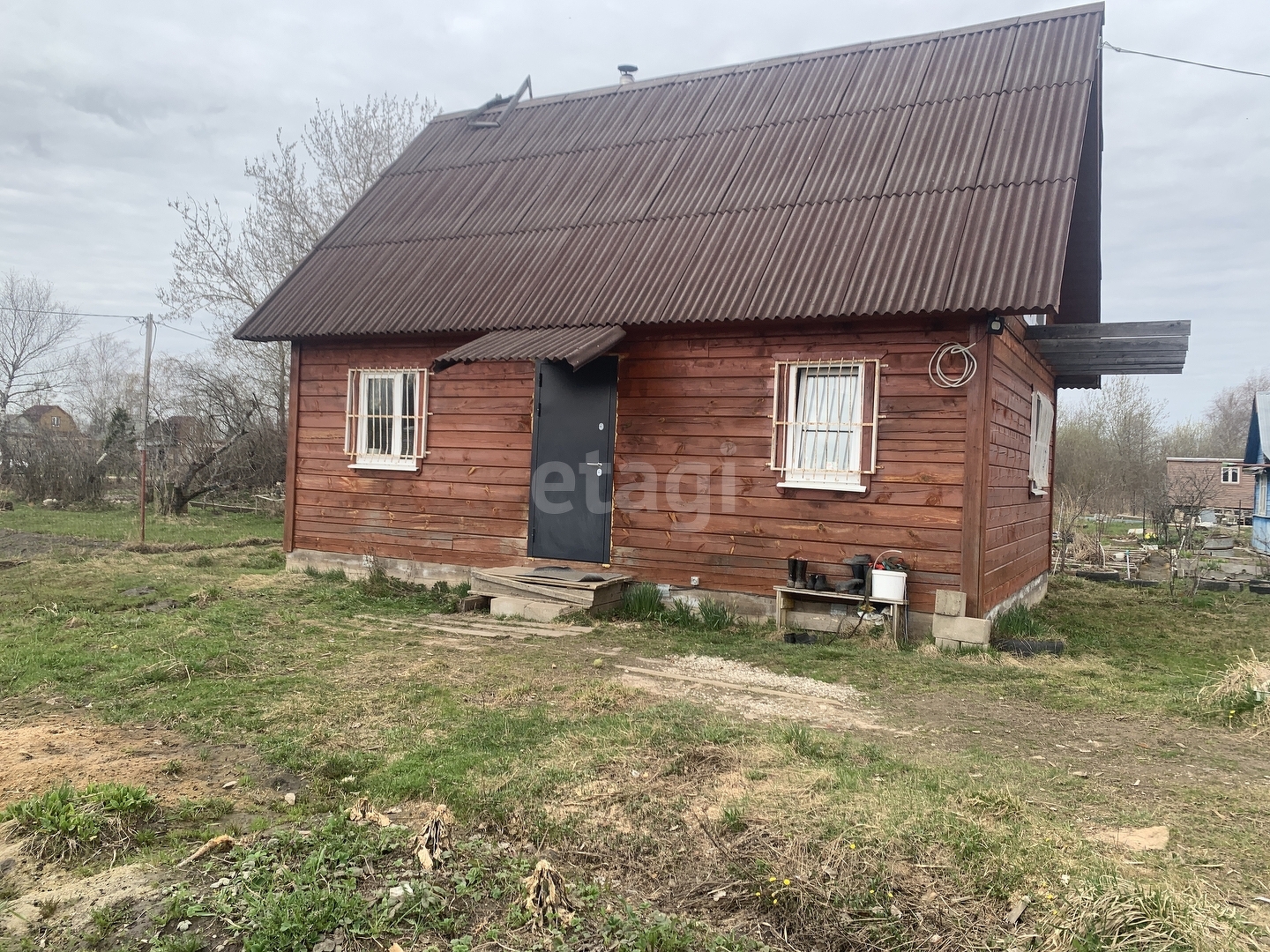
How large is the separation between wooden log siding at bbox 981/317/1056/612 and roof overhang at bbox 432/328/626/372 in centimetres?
382

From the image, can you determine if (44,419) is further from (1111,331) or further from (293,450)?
(1111,331)

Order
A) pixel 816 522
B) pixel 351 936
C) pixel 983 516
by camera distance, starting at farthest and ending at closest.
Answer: pixel 816 522, pixel 983 516, pixel 351 936

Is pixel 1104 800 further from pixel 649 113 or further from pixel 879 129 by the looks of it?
pixel 649 113

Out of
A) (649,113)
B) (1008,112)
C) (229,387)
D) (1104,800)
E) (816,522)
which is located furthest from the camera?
(229,387)

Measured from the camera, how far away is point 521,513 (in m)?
10.3

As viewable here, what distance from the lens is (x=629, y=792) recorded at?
4.24 m

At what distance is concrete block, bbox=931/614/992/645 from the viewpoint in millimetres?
7969

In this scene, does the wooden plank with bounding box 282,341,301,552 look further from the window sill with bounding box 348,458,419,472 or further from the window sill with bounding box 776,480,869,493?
the window sill with bounding box 776,480,869,493

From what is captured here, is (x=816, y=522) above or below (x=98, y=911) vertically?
above

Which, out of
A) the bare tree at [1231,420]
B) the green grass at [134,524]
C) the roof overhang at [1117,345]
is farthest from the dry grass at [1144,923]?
the bare tree at [1231,420]

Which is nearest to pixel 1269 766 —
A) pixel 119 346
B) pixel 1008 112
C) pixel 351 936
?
pixel 351 936

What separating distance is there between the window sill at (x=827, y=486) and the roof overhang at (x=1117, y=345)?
264 centimetres

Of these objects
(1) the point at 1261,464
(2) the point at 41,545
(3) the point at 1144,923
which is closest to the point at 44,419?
(2) the point at 41,545

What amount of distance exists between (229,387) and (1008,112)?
58.4ft
